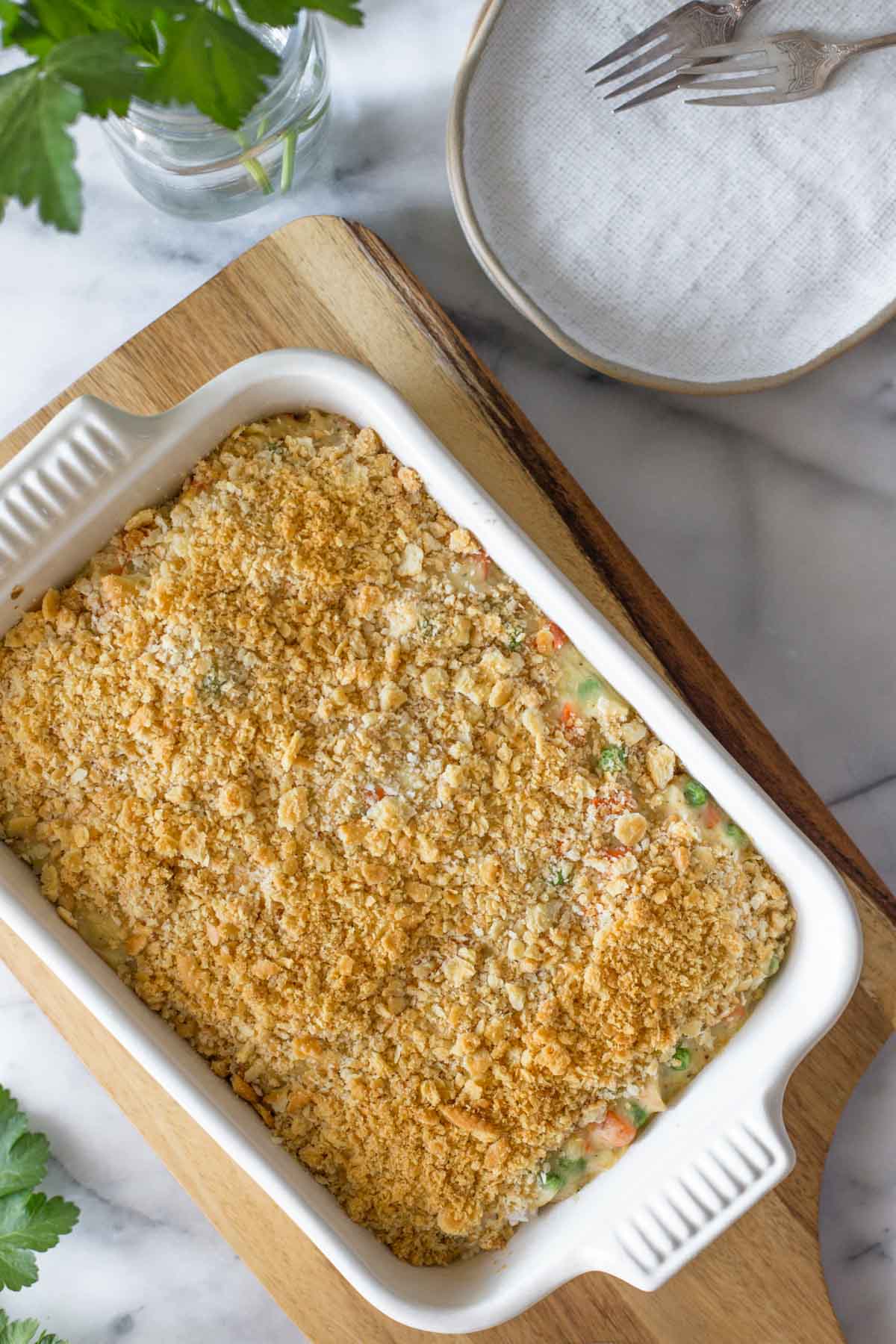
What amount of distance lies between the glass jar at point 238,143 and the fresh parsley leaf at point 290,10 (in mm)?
264

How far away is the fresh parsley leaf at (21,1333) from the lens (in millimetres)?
1381

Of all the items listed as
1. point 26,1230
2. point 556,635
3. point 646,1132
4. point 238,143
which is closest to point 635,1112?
point 646,1132

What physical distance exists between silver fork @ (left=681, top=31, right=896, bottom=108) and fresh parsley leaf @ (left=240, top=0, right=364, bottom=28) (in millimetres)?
510

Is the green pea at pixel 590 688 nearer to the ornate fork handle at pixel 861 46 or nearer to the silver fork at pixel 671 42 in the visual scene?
the silver fork at pixel 671 42

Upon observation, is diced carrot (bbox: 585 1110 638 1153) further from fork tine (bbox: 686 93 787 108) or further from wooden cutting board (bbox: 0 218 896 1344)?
fork tine (bbox: 686 93 787 108)

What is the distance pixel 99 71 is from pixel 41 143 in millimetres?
68

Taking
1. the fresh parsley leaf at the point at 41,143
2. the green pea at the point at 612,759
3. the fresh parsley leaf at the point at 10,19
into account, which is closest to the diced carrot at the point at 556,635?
the green pea at the point at 612,759

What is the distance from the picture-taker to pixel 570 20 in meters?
1.31

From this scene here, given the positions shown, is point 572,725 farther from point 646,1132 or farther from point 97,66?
point 97,66

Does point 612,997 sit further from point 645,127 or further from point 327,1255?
point 645,127

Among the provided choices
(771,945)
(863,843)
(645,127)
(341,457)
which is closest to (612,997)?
(771,945)

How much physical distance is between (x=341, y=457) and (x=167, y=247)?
430 millimetres

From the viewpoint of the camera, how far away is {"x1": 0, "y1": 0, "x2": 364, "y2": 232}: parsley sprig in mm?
Answer: 856

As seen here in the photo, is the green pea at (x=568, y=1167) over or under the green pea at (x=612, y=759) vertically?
under
